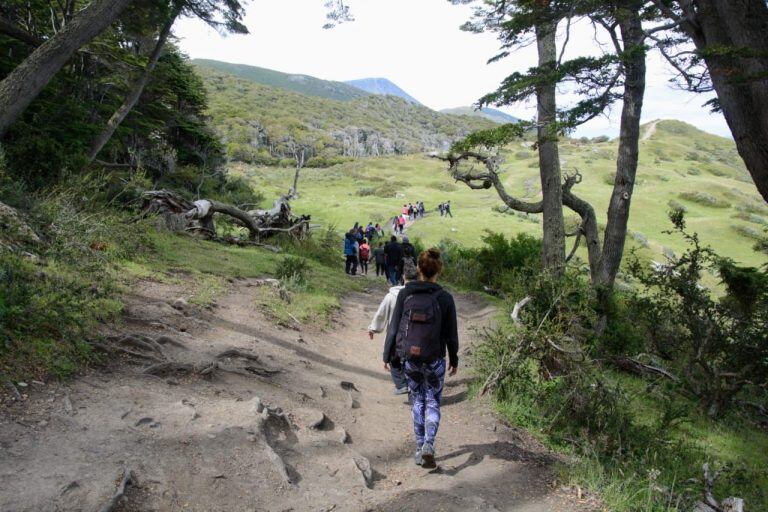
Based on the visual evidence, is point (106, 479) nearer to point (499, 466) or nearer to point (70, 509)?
point (70, 509)

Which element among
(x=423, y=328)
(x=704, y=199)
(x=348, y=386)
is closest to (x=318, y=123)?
(x=704, y=199)

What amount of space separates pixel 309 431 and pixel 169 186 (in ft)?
70.3

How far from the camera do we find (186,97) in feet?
85.4

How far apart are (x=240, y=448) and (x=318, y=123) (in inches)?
4447

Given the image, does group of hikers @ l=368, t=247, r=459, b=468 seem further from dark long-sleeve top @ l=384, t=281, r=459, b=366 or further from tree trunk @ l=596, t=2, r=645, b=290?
tree trunk @ l=596, t=2, r=645, b=290

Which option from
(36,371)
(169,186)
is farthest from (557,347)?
(169,186)

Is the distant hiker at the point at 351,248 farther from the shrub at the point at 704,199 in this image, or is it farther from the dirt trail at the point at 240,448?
the shrub at the point at 704,199

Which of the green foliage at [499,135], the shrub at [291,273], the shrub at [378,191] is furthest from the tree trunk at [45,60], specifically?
the shrub at [378,191]

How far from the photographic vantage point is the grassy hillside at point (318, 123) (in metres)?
81.7

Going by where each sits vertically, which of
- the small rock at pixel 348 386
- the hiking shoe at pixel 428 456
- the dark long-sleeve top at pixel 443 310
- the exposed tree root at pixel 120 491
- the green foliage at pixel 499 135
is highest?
the green foliage at pixel 499 135

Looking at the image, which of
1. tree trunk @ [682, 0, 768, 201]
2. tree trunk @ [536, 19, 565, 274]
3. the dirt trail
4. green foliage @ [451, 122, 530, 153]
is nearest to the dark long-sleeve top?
the dirt trail

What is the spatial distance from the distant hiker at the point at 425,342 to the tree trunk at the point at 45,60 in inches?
310

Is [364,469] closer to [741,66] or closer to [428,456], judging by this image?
[428,456]

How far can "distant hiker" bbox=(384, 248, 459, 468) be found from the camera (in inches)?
157
